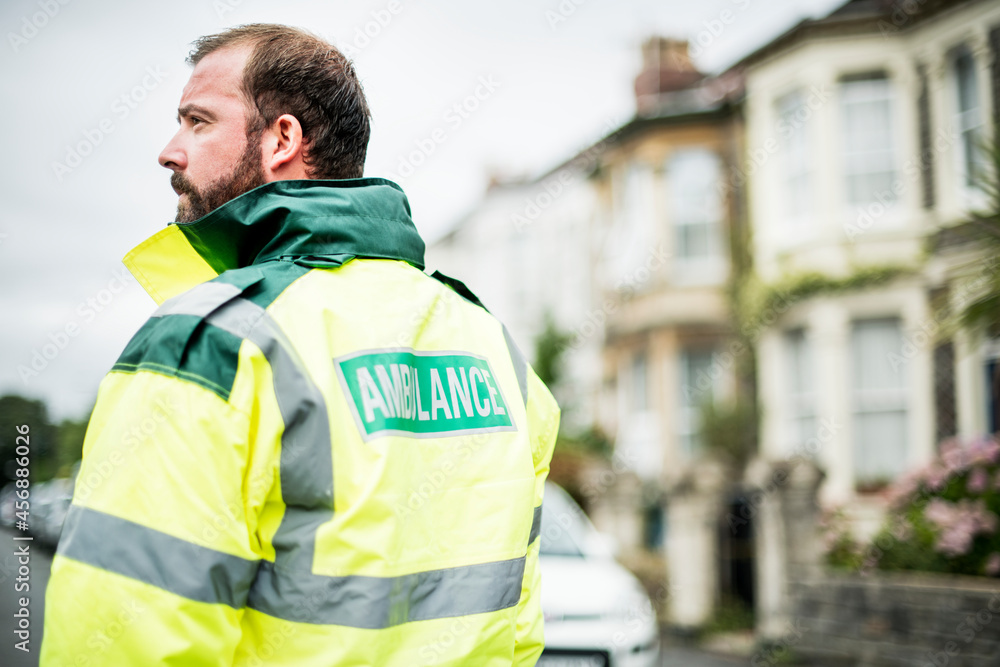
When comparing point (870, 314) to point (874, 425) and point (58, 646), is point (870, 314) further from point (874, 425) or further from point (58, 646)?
point (58, 646)

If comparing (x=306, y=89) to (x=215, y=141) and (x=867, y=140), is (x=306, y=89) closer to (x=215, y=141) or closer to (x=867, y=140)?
(x=215, y=141)

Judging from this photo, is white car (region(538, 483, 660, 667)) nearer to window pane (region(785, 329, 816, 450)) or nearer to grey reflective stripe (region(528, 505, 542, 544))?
grey reflective stripe (region(528, 505, 542, 544))

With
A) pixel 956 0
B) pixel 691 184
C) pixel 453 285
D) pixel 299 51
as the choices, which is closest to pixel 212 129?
pixel 299 51

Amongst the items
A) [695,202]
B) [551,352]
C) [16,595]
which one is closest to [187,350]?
[16,595]

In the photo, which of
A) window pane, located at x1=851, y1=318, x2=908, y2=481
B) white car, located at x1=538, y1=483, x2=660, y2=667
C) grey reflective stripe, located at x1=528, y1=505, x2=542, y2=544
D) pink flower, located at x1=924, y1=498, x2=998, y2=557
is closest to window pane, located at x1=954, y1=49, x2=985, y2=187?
window pane, located at x1=851, y1=318, x2=908, y2=481

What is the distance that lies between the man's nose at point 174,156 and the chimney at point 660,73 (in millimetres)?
16603

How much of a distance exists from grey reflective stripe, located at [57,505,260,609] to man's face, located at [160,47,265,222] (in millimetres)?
622

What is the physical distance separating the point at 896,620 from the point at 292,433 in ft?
26.0

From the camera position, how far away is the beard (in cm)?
155

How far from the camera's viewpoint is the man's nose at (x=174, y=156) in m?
1.55

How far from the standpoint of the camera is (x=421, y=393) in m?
1.49

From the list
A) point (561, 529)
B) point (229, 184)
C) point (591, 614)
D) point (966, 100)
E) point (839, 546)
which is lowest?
point (839, 546)

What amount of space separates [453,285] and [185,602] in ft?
2.86

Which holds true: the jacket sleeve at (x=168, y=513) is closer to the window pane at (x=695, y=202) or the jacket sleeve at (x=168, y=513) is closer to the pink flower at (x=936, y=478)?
the pink flower at (x=936, y=478)
